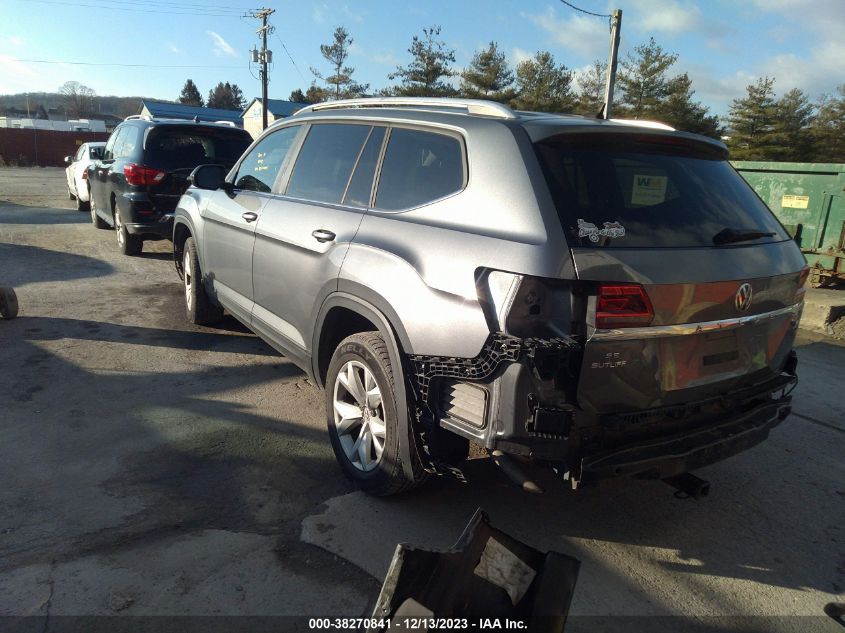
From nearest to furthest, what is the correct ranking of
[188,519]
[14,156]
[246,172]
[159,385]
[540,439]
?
[540,439]
[188,519]
[159,385]
[246,172]
[14,156]

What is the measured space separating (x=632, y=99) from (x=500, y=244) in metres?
35.3

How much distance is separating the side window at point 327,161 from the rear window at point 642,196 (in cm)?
138

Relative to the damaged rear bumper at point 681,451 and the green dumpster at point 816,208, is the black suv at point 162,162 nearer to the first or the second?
the green dumpster at point 816,208

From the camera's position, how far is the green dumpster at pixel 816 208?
355 inches

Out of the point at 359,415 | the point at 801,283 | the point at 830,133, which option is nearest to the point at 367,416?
the point at 359,415

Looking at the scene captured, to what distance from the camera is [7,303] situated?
601cm

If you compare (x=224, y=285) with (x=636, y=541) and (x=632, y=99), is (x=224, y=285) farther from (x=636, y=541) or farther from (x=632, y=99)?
(x=632, y=99)

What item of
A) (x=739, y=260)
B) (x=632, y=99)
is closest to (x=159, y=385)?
(x=739, y=260)

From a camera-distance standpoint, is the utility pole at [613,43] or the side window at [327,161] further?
the utility pole at [613,43]

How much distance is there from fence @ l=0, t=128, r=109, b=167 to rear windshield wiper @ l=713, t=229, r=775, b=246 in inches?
1768

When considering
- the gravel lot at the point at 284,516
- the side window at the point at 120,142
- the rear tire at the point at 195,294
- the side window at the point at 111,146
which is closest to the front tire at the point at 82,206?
the side window at the point at 111,146

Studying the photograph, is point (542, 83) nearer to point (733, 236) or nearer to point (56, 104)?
point (733, 236)

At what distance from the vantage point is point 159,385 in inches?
187

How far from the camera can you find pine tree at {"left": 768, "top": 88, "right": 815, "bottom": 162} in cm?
2836
